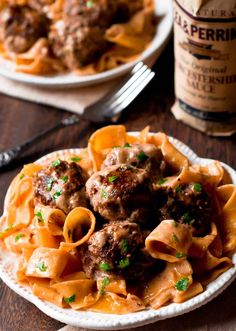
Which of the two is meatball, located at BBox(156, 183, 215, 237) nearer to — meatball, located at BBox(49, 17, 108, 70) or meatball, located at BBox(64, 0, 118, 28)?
meatball, located at BBox(49, 17, 108, 70)

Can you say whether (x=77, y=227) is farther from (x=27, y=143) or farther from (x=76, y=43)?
(x=76, y=43)

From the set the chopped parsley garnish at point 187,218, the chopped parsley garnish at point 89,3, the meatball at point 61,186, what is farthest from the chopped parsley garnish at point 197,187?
the chopped parsley garnish at point 89,3

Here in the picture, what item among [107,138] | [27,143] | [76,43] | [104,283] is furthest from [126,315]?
[76,43]

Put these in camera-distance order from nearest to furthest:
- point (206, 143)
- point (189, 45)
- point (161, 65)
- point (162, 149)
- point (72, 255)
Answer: point (72, 255) → point (162, 149) → point (189, 45) → point (206, 143) → point (161, 65)

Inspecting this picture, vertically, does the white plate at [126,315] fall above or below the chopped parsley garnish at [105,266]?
below

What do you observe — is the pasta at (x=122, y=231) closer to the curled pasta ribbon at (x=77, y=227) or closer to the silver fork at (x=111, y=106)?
the curled pasta ribbon at (x=77, y=227)

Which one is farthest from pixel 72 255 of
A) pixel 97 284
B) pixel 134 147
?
pixel 134 147

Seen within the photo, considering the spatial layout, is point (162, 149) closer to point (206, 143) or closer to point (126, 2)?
point (206, 143)
